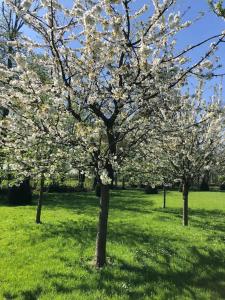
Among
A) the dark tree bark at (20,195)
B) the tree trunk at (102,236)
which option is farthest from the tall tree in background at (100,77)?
the dark tree bark at (20,195)

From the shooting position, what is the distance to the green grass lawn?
27.8 feet

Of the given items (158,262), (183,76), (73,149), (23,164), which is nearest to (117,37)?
(183,76)

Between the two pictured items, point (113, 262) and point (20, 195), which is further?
point (20, 195)

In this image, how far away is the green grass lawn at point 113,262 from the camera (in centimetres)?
846

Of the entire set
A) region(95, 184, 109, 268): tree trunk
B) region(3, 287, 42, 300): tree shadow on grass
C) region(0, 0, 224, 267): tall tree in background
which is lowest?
region(3, 287, 42, 300): tree shadow on grass

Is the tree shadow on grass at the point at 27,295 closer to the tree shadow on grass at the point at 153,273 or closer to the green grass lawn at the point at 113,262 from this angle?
the green grass lawn at the point at 113,262

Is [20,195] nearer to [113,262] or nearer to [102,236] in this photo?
[113,262]

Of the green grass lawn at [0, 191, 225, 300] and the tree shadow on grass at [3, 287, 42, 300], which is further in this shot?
the green grass lawn at [0, 191, 225, 300]

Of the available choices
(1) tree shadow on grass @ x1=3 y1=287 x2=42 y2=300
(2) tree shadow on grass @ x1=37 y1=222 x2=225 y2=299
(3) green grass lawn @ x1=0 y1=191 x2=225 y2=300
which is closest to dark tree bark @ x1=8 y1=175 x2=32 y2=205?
(3) green grass lawn @ x1=0 y1=191 x2=225 y2=300

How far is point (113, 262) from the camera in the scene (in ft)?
34.4

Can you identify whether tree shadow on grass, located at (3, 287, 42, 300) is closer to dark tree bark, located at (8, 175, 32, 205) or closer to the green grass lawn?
the green grass lawn

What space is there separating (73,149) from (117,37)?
8.97 ft

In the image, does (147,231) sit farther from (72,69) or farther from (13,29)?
(13,29)

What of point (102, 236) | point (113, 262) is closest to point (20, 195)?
point (113, 262)
